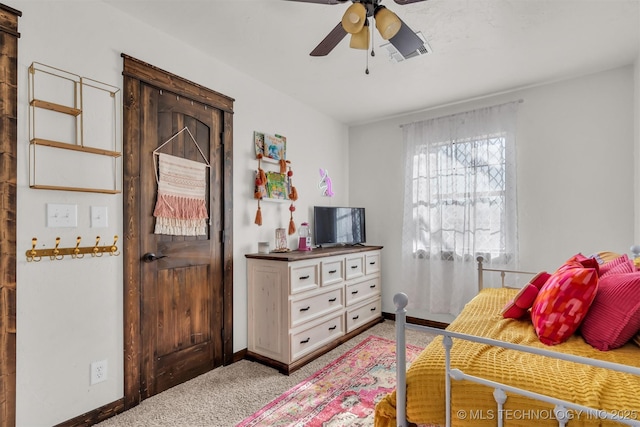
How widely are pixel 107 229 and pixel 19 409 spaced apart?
989mm

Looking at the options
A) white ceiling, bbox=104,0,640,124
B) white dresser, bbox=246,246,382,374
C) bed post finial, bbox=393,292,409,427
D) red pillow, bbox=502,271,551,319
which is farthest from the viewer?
white dresser, bbox=246,246,382,374

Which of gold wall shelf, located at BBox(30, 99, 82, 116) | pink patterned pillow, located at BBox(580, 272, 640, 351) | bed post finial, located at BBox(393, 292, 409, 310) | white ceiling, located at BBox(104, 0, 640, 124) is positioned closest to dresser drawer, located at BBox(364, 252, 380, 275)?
white ceiling, located at BBox(104, 0, 640, 124)

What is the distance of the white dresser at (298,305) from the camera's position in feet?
8.36

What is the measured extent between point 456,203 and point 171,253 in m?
2.86

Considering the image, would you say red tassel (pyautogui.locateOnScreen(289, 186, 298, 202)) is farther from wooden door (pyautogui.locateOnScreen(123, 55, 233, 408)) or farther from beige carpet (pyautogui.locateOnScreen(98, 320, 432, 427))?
beige carpet (pyautogui.locateOnScreen(98, 320, 432, 427))

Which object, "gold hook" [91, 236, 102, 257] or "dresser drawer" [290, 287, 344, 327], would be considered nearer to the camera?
"gold hook" [91, 236, 102, 257]

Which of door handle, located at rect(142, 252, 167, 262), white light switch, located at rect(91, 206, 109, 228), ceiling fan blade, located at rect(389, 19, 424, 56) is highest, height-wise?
ceiling fan blade, located at rect(389, 19, 424, 56)

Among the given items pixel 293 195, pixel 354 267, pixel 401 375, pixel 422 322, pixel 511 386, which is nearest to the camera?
pixel 511 386

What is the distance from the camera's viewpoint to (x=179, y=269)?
92.5 inches

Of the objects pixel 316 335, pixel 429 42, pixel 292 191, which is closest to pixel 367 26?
pixel 429 42

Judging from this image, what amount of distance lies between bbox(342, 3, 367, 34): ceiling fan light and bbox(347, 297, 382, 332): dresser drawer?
258 cm

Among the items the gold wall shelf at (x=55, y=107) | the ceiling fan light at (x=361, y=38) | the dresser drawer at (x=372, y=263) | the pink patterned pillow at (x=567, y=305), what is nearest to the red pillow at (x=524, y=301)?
the pink patterned pillow at (x=567, y=305)

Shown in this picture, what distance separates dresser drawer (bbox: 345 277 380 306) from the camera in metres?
3.28

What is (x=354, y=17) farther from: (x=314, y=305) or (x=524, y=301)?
(x=314, y=305)
